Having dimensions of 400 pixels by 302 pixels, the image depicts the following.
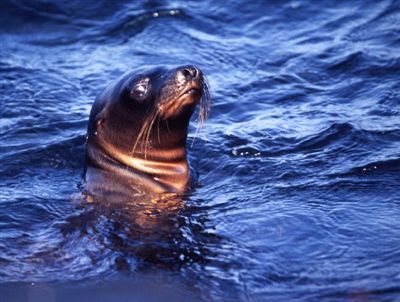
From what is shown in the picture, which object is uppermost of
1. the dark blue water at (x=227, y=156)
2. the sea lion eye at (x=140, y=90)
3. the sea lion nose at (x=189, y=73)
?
the sea lion nose at (x=189, y=73)

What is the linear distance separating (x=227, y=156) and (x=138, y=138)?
1194 mm

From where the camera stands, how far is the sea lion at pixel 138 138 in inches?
269

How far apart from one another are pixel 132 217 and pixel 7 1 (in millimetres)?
6432

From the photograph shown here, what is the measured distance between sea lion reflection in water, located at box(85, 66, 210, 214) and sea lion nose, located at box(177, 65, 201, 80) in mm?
24

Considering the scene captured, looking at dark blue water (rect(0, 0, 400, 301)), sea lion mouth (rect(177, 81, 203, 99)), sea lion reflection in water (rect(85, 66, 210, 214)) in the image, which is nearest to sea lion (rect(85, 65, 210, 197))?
sea lion reflection in water (rect(85, 66, 210, 214))

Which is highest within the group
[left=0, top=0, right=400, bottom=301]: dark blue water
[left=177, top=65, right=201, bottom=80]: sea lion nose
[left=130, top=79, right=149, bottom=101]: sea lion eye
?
[left=177, top=65, right=201, bottom=80]: sea lion nose

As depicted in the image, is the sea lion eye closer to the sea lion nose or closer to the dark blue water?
the sea lion nose

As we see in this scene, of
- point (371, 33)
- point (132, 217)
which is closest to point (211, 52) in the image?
point (371, 33)

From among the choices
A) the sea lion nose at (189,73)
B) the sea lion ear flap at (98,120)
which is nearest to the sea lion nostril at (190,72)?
the sea lion nose at (189,73)

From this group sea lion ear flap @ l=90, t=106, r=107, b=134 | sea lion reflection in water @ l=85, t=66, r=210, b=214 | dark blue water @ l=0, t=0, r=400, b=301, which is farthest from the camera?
sea lion ear flap @ l=90, t=106, r=107, b=134

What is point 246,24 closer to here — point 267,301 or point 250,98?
point 250,98

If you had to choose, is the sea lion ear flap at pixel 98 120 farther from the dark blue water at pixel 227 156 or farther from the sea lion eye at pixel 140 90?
the dark blue water at pixel 227 156

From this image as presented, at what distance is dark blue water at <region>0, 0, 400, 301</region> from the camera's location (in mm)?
5605

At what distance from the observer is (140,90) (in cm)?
689
